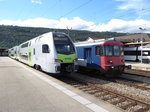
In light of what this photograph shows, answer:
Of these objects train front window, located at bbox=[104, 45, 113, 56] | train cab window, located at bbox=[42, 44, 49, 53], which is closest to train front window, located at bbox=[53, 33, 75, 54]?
train cab window, located at bbox=[42, 44, 49, 53]

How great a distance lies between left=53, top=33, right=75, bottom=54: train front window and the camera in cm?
1162

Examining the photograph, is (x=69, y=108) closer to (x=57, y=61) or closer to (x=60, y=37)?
(x=57, y=61)

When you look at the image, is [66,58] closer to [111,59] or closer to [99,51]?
[99,51]

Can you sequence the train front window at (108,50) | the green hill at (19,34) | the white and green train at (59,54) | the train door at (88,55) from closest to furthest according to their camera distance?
the white and green train at (59,54) → the train front window at (108,50) → the train door at (88,55) → the green hill at (19,34)

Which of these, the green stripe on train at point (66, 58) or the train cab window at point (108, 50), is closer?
the green stripe on train at point (66, 58)

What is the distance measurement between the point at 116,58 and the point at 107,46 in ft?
3.83

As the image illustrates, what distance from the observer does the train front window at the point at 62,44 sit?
38.1ft

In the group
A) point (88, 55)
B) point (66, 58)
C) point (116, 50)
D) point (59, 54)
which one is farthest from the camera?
point (88, 55)

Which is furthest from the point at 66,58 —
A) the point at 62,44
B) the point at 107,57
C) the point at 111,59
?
the point at 111,59

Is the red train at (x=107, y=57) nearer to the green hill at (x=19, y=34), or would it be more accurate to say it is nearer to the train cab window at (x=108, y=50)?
the train cab window at (x=108, y=50)

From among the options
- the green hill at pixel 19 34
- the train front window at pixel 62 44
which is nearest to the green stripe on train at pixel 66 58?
the train front window at pixel 62 44

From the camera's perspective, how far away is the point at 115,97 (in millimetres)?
7621

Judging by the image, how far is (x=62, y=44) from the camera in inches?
469

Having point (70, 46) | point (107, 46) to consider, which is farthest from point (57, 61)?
point (107, 46)
